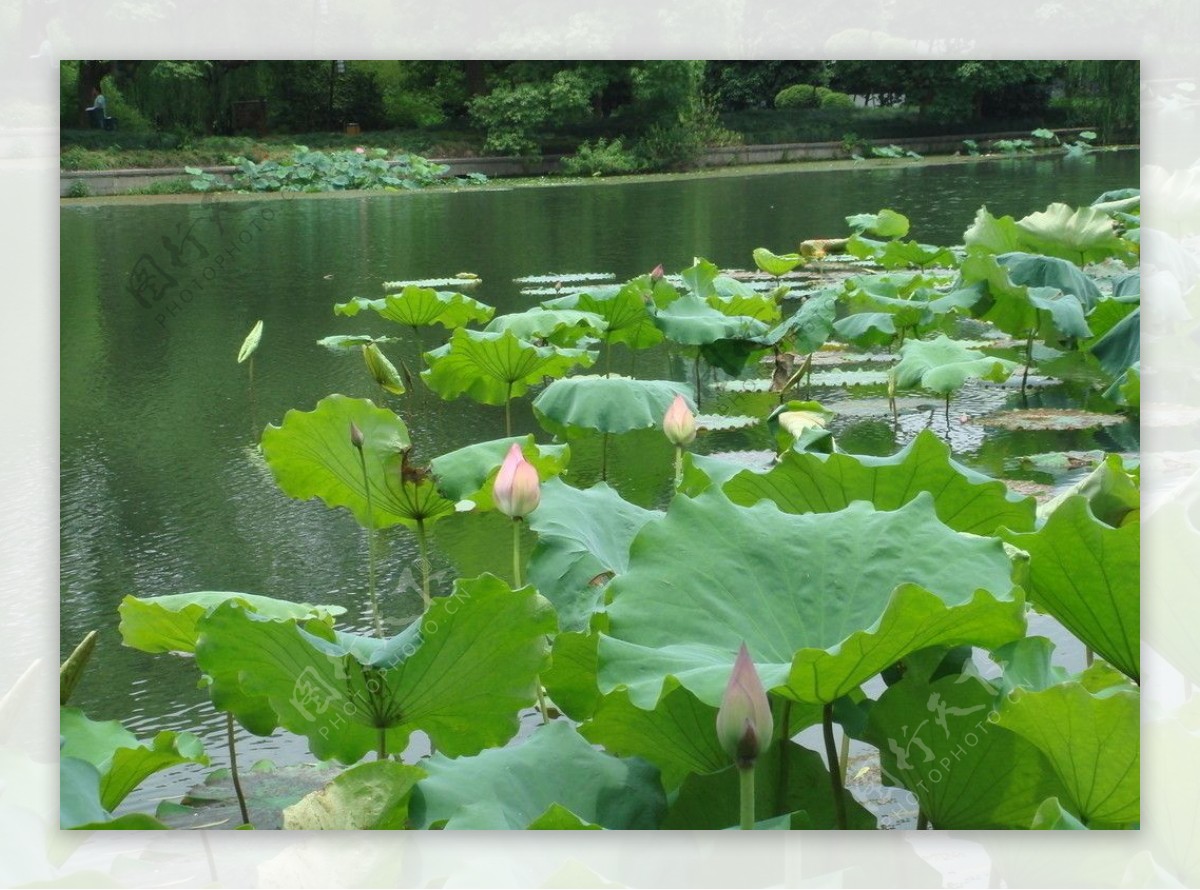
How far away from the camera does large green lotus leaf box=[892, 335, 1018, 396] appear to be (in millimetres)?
3555

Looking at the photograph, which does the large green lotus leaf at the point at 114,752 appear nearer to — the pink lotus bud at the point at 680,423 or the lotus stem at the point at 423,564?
the lotus stem at the point at 423,564

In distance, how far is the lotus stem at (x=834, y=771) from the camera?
126 cm

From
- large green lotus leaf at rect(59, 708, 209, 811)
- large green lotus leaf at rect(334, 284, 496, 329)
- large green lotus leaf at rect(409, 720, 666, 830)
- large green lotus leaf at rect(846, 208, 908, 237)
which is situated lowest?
large green lotus leaf at rect(59, 708, 209, 811)

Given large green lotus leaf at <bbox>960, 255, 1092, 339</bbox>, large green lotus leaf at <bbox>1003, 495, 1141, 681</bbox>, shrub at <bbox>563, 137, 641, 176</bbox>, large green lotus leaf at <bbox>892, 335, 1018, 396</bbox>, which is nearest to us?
large green lotus leaf at <bbox>1003, 495, 1141, 681</bbox>

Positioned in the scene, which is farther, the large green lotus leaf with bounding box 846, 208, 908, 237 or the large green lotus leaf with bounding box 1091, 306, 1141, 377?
the large green lotus leaf with bounding box 846, 208, 908, 237

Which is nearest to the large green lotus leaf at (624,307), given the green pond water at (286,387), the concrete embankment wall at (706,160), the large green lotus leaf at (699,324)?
the large green lotus leaf at (699,324)

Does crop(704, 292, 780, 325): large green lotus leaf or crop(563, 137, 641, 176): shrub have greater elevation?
crop(563, 137, 641, 176): shrub

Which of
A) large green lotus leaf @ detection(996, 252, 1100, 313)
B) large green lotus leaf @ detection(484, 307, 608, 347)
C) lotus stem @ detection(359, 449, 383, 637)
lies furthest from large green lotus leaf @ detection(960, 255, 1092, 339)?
lotus stem @ detection(359, 449, 383, 637)

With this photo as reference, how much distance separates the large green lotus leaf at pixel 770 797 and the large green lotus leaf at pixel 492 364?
2.00 metres

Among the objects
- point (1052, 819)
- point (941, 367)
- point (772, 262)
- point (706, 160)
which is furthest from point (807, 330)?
point (1052, 819)

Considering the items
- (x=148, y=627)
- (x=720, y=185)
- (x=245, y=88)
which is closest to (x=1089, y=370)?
(x=720, y=185)

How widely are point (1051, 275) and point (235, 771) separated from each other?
3286 mm

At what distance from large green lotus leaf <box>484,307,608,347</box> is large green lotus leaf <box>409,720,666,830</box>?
2457 millimetres

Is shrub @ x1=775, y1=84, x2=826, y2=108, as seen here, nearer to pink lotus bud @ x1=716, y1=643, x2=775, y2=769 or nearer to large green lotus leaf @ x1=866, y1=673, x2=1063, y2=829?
large green lotus leaf @ x1=866, y1=673, x2=1063, y2=829
